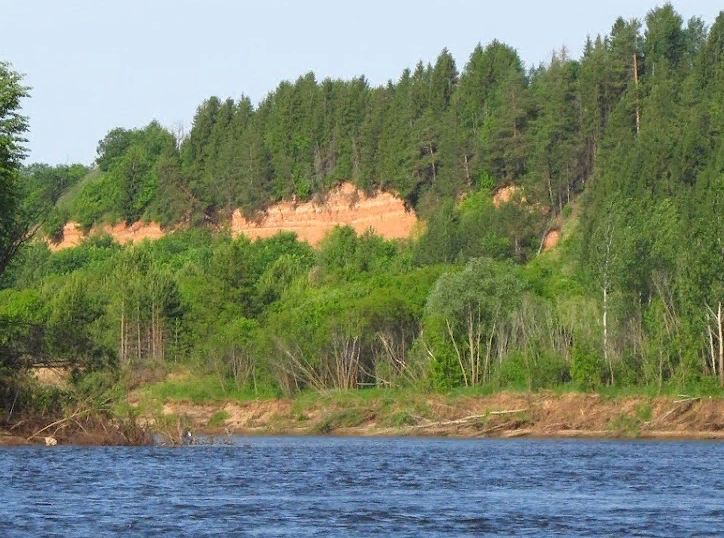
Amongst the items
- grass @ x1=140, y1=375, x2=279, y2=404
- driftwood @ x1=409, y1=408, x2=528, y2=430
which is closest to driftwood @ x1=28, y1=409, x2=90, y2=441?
driftwood @ x1=409, y1=408, x2=528, y2=430

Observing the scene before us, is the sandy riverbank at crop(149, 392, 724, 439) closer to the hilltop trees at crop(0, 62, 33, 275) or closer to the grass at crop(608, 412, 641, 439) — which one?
the grass at crop(608, 412, 641, 439)

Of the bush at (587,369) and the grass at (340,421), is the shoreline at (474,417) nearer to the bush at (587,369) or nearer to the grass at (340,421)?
the grass at (340,421)

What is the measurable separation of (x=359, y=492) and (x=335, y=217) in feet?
349

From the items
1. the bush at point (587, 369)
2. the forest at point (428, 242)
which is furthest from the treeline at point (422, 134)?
the bush at point (587, 369)

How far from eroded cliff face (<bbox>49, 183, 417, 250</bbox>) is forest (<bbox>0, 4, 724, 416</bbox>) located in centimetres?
134

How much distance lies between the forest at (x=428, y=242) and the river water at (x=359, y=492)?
9.26 metres

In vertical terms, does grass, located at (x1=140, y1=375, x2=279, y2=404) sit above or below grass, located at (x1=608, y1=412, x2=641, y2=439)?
above

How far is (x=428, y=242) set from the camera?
11888cm

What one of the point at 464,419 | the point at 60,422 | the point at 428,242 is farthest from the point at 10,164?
the point at 428,242

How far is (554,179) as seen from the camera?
123562 mm

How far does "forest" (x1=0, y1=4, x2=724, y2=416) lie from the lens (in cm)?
7469

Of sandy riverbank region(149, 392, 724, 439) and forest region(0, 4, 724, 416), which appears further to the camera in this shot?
forest region(0, 4, 724, 416)

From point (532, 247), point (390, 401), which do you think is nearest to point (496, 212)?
point (532, 247)

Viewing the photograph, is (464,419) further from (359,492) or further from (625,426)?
(359,492)
